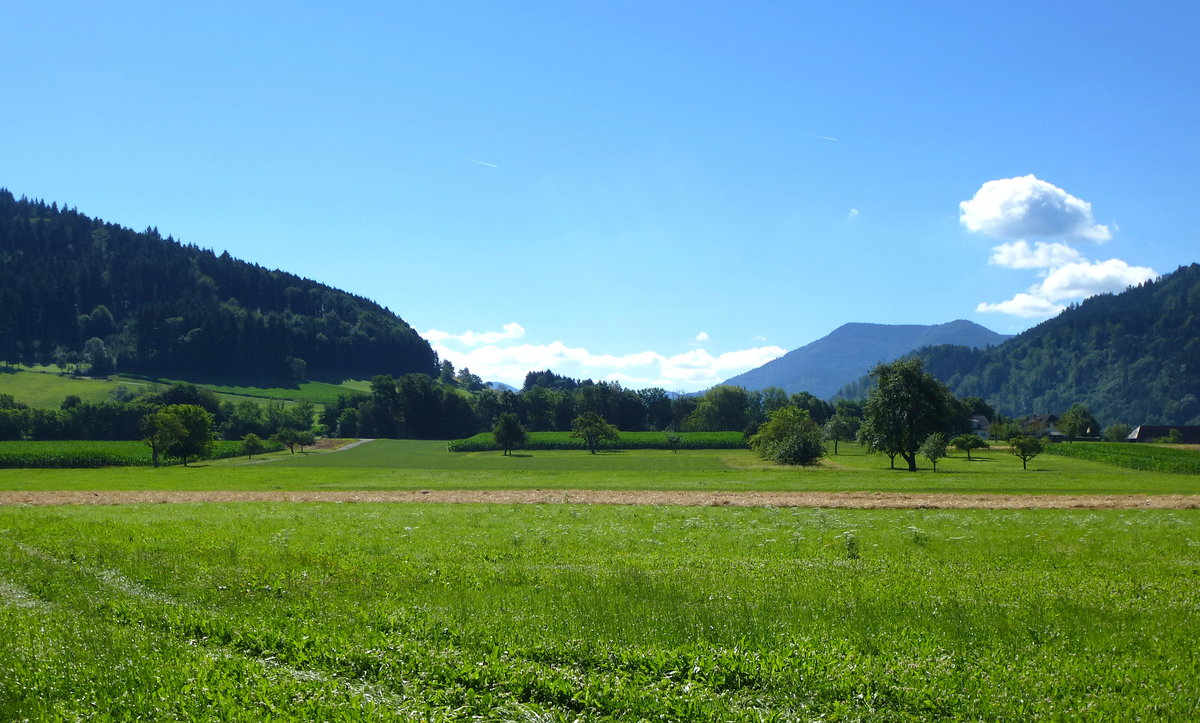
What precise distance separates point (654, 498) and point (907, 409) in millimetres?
46863

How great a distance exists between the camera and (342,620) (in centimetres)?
1286

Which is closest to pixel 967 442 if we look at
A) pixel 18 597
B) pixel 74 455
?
pixel 18 597

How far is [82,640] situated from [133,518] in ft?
76.3

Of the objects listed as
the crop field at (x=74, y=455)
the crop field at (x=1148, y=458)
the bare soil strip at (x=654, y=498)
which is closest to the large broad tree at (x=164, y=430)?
the crop field at (x=74, y=455)

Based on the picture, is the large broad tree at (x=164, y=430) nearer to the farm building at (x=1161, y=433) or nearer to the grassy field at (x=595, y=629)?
the grassy field at (x=595, y=629)

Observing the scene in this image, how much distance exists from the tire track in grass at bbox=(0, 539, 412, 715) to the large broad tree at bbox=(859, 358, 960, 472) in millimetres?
76996

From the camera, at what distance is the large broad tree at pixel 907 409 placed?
79250 mm

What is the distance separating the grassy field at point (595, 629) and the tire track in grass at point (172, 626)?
0.07m

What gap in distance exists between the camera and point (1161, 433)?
618 ft

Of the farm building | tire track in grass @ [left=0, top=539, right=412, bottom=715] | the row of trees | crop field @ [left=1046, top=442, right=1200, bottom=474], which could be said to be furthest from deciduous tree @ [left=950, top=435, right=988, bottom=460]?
the row of trees

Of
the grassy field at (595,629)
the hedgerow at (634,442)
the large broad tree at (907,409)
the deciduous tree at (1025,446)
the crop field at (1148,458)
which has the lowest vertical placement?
the hedgerow at (634,442)

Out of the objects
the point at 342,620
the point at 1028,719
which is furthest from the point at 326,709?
the point at 1028,719

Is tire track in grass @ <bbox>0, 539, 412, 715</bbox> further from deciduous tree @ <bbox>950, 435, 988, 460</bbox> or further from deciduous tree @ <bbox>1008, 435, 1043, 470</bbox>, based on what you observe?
deciduous tree @ <bbox>950, 435, 988, 460</bbox>

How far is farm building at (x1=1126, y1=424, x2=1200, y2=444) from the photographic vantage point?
178375 mm
